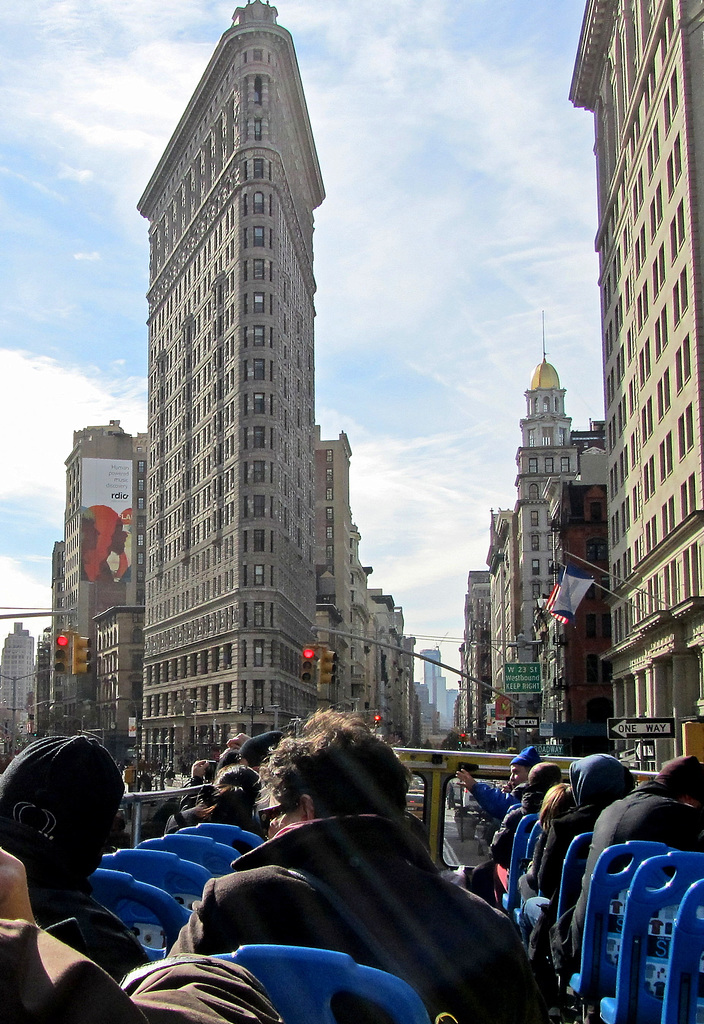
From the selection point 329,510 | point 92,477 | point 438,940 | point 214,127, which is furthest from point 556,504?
point 438,940

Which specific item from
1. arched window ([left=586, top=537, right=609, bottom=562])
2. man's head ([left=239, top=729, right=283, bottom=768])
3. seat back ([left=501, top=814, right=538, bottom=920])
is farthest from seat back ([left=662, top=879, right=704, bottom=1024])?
arched window ([left=586, top=537, right=609, bottom=562])

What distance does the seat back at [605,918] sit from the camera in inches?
229

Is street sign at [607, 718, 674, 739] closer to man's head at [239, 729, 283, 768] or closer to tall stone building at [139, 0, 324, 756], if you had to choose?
man's head at [239, 729, 283, 768]

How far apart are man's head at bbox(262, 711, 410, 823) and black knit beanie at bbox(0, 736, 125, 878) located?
0.61 metres

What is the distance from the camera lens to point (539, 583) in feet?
421

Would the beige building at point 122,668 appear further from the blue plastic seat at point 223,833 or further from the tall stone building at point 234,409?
the blue plastic seat at point 223,833

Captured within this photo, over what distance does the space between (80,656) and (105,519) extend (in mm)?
116464

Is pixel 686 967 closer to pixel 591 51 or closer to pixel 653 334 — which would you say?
pixel 653 334

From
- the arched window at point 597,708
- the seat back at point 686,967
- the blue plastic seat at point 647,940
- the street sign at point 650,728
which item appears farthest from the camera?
the arched window at point 597,708

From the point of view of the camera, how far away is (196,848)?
6363 mm

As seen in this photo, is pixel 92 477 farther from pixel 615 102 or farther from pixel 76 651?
pixel 76 651

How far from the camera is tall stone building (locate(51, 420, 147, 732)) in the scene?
473ft

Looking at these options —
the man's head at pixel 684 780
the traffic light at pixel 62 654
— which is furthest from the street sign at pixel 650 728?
the man's head at pixel 684 780

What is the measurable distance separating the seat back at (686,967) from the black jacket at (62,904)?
283 centimetres
